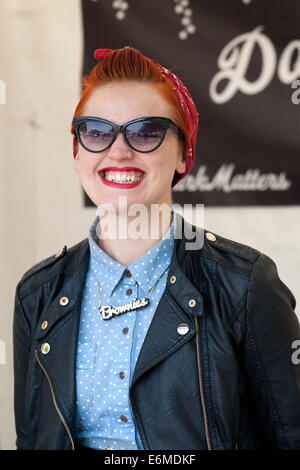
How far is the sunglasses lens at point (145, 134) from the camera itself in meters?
1.05

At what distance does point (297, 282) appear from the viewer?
2.20 m

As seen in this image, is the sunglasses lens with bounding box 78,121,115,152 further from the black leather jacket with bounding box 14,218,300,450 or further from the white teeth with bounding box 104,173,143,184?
the black leather jacket with bounding box 14,218,300,450

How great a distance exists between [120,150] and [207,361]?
0.44 metres

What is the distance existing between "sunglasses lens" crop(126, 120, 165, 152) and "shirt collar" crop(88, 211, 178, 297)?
0.21 metres

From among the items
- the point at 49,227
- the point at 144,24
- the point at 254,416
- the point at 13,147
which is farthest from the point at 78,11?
the point at 254,416

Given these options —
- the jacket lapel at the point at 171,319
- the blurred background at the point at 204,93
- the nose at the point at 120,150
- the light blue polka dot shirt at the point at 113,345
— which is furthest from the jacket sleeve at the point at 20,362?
the blurred background at the point at 204,93

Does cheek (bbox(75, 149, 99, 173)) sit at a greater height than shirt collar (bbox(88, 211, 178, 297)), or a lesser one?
greater

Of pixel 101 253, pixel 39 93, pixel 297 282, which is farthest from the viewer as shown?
pixel 39 93

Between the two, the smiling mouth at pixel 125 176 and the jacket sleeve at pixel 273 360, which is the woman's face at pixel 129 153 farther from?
the jacket sleeve at pixel 273 360

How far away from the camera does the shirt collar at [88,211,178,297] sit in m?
1.14

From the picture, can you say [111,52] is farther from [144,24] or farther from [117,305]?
[144,24]

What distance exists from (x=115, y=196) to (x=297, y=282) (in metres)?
1.32

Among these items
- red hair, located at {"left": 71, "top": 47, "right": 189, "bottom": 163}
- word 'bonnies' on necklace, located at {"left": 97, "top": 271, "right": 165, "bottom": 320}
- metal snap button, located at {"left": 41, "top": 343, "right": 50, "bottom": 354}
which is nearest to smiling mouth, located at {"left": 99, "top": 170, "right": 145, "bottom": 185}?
red hair, located at {"left": 71, "top": 47, "right": 189, "bottom": 163}

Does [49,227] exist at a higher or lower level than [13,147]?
lower
